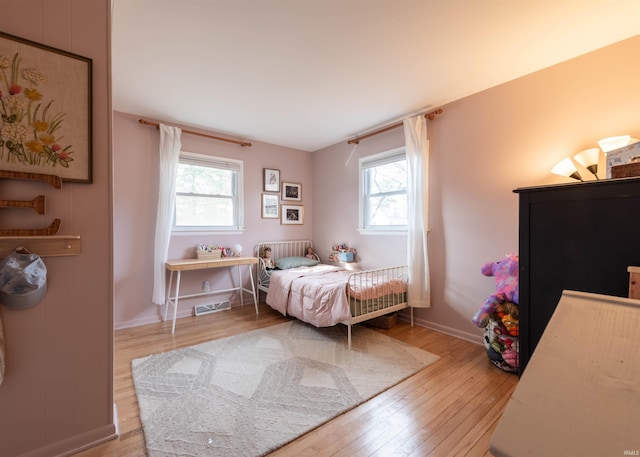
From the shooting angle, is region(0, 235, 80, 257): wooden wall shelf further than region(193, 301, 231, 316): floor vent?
No

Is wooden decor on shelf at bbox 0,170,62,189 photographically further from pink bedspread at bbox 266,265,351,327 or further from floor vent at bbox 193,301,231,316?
floor vent at bbox 193,301,231,316

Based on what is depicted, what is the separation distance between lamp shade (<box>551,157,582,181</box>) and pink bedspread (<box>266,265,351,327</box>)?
199 centimetres

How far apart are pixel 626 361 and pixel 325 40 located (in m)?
2.19

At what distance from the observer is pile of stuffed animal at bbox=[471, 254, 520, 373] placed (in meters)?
2.09

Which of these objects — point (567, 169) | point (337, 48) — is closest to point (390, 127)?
point (337, 48)

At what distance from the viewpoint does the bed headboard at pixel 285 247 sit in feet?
13.4

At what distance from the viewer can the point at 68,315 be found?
1.36 m

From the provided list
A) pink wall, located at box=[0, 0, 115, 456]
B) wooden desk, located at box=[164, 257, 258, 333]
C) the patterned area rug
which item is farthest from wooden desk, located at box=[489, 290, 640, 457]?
wooden desk, located at box=[164, 257, 258, 333]

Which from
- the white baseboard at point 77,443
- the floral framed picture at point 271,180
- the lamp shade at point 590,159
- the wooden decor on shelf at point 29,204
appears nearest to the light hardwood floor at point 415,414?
the white baseboard at point 77,443

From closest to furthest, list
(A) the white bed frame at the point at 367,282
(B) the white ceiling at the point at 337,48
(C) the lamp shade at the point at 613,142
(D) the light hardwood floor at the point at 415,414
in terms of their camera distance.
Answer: (D) the light hardwood floor at the point at 415,414 → (B) the white ceiling at the point at 337,48 → (C) the lamp shade at the point at 613,142 → (A) the white bed frame at the point at 367,282

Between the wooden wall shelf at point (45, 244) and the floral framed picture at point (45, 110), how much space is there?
299 mm

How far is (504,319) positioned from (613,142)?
4.80ft

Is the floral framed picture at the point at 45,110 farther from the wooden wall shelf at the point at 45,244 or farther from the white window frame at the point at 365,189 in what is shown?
the white window frame at the point at 365,189

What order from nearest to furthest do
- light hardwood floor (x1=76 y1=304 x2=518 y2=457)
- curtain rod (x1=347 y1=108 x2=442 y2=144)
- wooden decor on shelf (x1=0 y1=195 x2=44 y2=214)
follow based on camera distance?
1. wooden decor on shelf (x1=0 y1=195 x2=44 y2=214)
2. light hardwood floor (x1=76 y1=304 x2=518 y2=457)
3. curtain rod (x1=347 y1=108 x2=442 y2=144)
